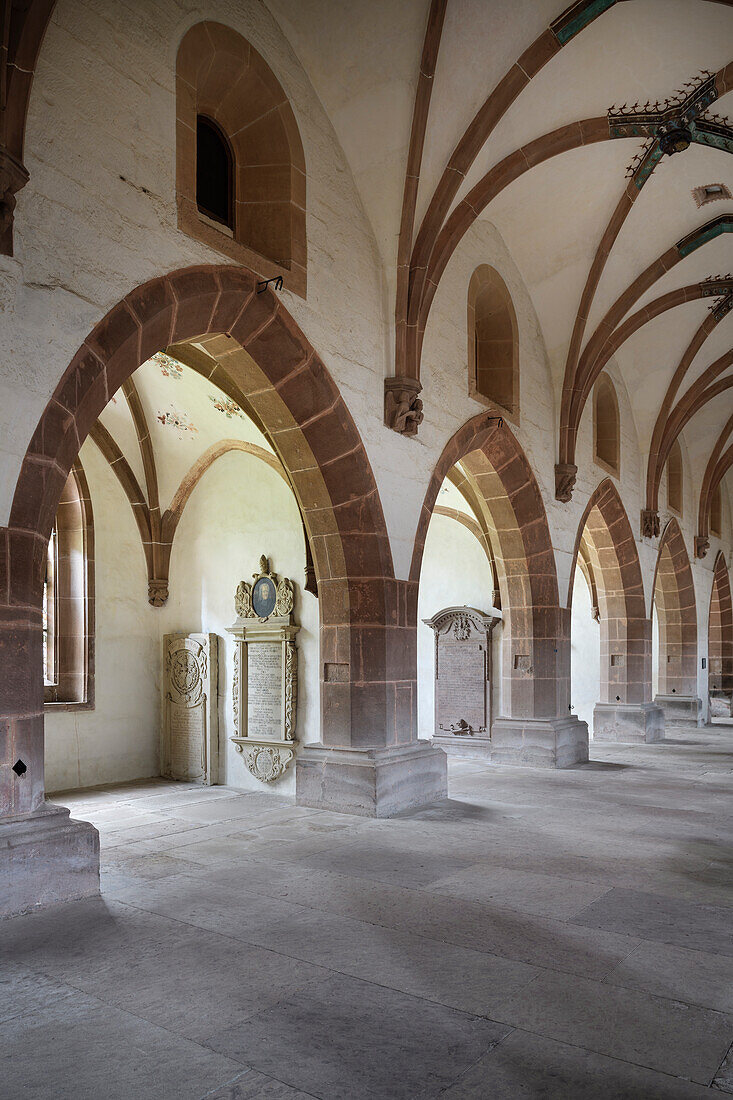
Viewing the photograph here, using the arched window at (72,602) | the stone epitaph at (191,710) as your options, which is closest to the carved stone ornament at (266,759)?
the stone epitaph at (191,710)

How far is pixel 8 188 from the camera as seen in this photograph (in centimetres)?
397

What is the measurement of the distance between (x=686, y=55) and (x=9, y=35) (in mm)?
5469

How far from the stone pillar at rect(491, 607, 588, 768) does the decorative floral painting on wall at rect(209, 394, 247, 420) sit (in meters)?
3.81

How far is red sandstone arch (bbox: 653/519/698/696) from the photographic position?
53.7 feet

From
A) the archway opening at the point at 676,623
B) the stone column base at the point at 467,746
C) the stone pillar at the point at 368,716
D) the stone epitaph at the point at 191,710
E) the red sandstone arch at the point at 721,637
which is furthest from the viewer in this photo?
the red sandstone arch at the point at 721,637

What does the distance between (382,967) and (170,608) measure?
7859 mm

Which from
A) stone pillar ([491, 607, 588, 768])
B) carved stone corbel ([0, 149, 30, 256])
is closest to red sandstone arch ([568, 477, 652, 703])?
stone pillar ([491, 607, 588, 768])

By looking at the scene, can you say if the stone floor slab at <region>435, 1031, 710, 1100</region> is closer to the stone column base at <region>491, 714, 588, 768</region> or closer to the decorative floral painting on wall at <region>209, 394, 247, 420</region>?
the stone column base at <region>491, 714, 588, 768</region>

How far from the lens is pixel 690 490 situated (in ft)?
55.8

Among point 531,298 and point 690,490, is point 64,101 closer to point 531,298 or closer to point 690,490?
point 531,298

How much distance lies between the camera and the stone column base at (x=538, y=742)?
9.30 metres

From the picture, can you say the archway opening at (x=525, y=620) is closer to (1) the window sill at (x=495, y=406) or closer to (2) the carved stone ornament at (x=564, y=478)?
(1) the window sill at (x=495, y=406)

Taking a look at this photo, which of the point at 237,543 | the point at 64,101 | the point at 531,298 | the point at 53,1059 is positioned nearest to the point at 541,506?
the point at 531,298

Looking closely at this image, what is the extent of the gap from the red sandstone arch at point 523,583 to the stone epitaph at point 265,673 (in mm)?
2446
